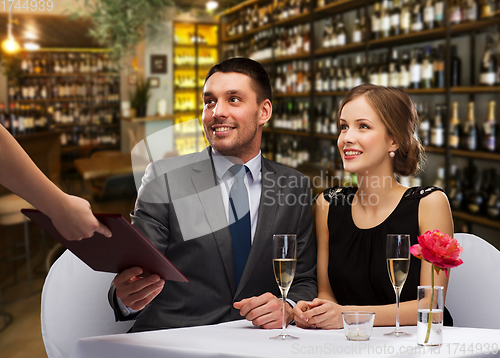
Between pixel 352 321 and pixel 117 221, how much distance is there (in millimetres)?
461

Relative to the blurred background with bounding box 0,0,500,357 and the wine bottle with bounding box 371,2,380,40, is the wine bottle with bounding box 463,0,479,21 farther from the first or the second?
the wine bottle with bounding box 371,2,380,40

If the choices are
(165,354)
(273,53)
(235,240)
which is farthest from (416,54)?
(165,354)

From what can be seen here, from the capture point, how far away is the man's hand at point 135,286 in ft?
2.92

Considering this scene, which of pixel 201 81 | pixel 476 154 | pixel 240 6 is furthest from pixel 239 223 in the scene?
pixel 240 6

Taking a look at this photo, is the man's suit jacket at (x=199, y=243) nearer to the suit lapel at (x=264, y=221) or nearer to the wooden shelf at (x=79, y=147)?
the suit lapel at (x=264, y=221)

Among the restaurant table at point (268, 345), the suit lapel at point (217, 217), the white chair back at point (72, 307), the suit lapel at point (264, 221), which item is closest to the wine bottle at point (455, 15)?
the suit lapel at point (264, 221)

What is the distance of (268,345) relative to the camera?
833mm

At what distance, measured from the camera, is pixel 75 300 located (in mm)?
1229

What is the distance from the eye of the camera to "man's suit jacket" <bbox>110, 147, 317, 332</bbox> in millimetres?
1211

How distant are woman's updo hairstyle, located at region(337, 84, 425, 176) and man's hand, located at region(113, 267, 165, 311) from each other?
2.40ft

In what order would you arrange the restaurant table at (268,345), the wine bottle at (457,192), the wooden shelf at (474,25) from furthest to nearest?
the wine bottle at (457,192)
the wooden shelf at (474,25)
the restaurant table at (268,345)

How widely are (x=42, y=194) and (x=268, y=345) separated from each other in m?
0.46

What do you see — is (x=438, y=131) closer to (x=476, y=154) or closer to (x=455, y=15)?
(x=476, y=154)

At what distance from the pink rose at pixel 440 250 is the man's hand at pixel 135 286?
19.1 inches
